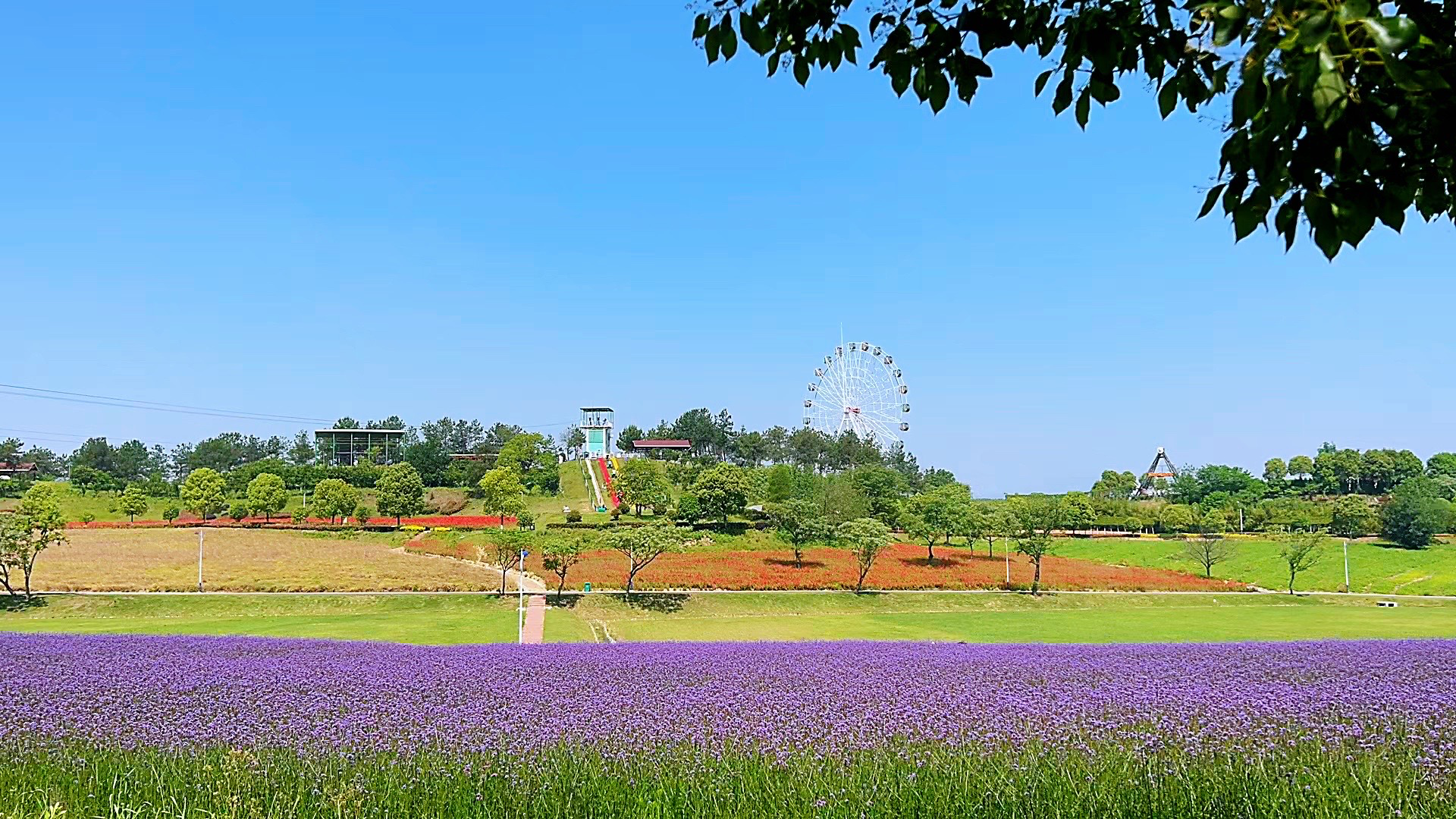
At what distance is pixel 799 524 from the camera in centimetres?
6688

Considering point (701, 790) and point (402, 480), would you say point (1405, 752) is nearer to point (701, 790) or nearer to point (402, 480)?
point (701, 790)

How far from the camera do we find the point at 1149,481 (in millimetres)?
174000

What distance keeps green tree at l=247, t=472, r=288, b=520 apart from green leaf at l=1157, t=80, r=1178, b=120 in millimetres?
98343

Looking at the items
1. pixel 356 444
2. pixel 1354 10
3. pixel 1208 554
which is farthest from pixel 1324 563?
pixel 356 444

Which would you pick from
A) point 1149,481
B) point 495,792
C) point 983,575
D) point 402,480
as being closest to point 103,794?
point 495,792

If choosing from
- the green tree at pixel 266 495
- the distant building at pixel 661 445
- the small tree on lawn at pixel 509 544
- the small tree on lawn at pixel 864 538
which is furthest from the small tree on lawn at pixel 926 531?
the distant building at pixel 661 445

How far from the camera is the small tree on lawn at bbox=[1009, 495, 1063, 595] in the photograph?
58000 mm

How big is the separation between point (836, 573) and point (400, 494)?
50384 millimetres

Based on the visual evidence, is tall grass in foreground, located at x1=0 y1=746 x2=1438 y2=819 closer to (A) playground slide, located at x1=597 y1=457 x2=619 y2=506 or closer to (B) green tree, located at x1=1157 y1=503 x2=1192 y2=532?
(A) playground slide, located at x1=597 y1=457 x2=619 y2=506

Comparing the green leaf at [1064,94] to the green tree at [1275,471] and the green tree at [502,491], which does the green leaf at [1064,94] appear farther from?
the green tree at [1275,471]

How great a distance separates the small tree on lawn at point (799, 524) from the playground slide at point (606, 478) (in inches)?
1580

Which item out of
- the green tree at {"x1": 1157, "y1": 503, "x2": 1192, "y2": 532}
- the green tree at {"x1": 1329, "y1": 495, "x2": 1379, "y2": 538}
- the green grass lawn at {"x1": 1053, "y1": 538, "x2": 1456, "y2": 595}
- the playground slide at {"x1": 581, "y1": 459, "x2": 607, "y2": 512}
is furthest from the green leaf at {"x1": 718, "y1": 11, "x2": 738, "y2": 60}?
the green tree at {"x1": 1157, "y1": 503, "x2": 1192, "y2": 532}

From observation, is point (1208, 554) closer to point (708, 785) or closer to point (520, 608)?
point (520, 608)

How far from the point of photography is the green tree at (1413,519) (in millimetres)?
82688
